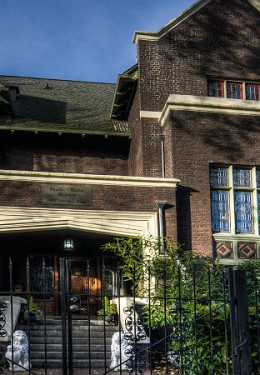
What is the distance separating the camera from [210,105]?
54.4 ft

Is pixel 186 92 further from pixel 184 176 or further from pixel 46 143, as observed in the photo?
pixel 46 143

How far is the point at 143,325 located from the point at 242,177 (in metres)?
8.34

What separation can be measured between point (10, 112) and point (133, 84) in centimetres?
388

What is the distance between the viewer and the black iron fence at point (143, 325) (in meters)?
6.46

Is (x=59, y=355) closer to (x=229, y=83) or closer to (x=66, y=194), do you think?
(x=66, y=194)

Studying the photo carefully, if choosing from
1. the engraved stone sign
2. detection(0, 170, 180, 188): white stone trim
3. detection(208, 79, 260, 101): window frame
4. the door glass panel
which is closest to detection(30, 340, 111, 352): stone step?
the engraved stone sign

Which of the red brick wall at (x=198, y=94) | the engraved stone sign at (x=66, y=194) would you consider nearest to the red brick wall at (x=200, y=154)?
the red brick wall at (x=198, y=94)

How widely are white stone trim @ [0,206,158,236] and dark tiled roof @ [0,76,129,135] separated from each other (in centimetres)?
361

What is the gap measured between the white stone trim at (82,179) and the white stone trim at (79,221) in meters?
0.71

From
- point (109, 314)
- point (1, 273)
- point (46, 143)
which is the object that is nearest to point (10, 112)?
point (46, 143)

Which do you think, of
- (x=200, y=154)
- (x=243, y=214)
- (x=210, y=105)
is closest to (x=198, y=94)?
(x=210, y=105)

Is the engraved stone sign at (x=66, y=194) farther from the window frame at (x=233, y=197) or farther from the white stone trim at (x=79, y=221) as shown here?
the window frame at (x=233, y=197)

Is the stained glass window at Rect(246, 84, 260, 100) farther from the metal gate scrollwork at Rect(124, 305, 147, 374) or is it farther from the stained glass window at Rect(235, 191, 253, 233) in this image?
the metal gate scrollwork at Rect(124, 305, 147, 374)

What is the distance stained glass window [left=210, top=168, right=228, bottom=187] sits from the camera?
16531 mm
